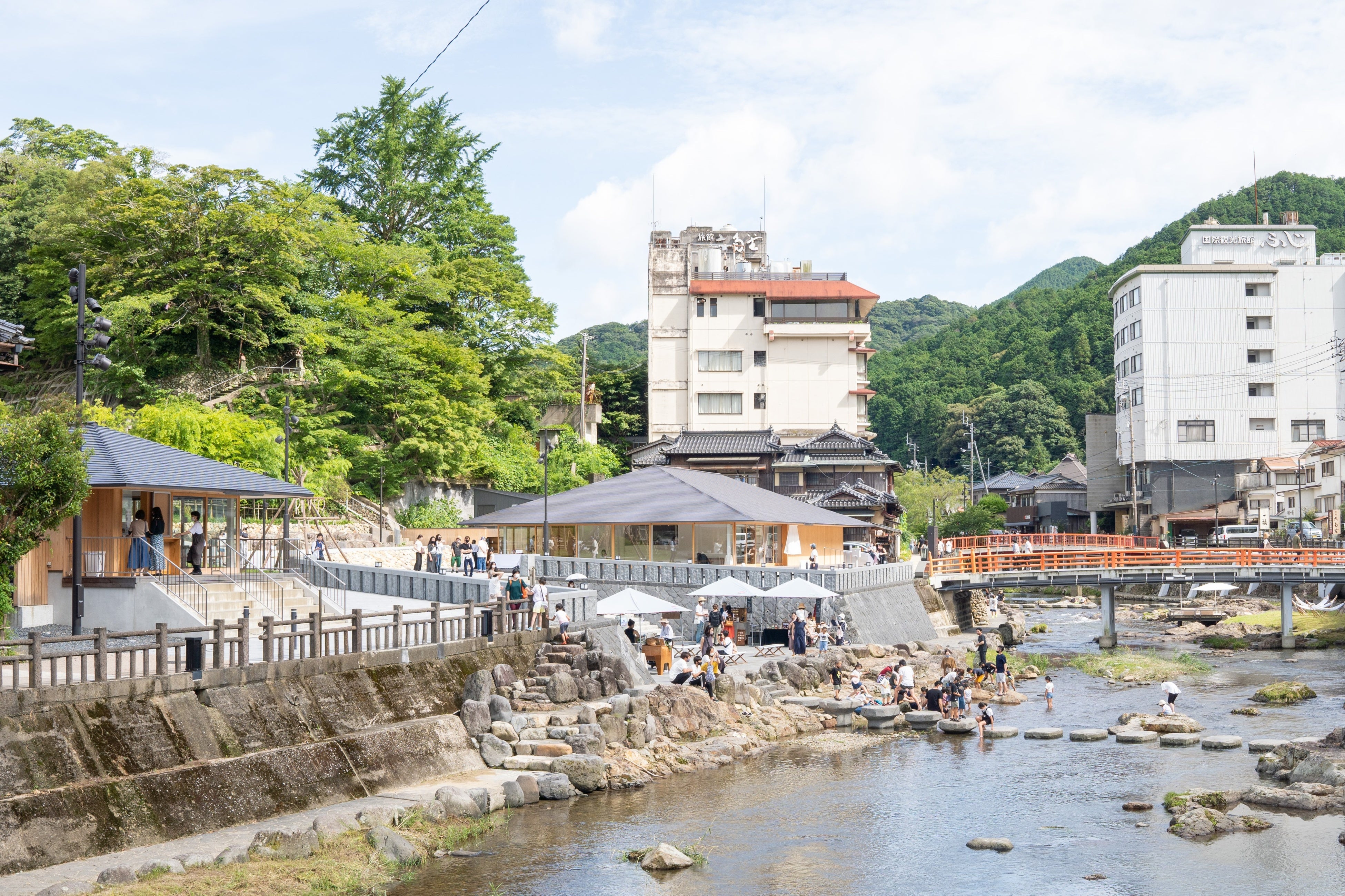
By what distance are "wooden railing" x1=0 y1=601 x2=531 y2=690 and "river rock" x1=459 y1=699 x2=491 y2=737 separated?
5.47ft

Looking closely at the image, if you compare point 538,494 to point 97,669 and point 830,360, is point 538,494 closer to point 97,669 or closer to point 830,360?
point 830,360

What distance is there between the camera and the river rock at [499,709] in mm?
23891

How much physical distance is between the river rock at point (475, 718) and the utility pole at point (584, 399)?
45944 mm

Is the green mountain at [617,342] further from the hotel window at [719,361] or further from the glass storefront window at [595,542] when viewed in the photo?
the glass storefront window at [595,542]

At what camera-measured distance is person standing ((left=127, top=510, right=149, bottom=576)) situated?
85.3ft

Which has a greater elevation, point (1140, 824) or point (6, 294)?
point (6, 294)

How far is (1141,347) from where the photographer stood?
75812 millimetres

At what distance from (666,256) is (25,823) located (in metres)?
68.0

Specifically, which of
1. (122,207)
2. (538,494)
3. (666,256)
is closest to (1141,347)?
(666,256)

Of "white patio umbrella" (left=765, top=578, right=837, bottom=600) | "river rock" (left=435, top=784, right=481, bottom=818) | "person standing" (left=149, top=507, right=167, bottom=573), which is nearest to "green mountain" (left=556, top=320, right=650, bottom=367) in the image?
"white patio umbrella" (left=765, top=578, right=837, bottom=600)

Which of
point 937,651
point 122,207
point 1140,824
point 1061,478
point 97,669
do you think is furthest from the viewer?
point 1061,478

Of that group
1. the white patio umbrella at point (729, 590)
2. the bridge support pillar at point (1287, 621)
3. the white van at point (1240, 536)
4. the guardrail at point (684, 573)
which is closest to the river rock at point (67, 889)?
the white patio umbrella at point (729, 590)

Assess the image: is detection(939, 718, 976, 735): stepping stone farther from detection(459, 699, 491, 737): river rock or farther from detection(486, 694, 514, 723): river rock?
detection(459, 699, 491, 737): river rock

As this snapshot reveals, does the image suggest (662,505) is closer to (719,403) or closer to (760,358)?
(719,403)
